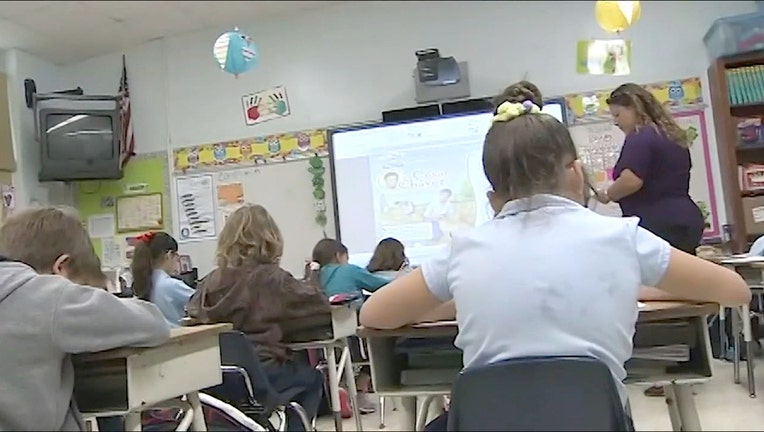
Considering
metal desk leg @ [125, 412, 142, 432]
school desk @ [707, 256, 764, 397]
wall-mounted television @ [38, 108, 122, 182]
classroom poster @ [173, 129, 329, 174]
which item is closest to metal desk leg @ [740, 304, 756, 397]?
school desk @ [707, 256, 764, 397]

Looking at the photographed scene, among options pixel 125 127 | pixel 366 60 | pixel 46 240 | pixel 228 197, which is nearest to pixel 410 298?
pixel 46 240

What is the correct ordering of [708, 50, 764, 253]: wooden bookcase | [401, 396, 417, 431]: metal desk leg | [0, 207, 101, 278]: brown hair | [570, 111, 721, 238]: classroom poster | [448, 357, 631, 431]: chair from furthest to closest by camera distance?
[570, 111, 721, 238]: classroom poster < [708, 50, 764, 253]: wooden bookcase < [401, 396, 417, 431]: metal desk leg < [0, 207, 101, 278]: brown hair < [448, 357, 631, 431]: chair

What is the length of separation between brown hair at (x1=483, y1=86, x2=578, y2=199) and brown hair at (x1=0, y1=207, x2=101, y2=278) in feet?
3.01

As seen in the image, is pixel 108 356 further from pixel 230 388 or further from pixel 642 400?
pixel 642 400

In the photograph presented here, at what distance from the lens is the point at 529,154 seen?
1.17m

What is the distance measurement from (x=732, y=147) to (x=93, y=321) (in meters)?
4.20

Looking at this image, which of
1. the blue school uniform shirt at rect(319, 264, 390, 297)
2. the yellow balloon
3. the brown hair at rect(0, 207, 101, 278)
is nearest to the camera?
the brown hair at rect(0, 207, 101, 278)

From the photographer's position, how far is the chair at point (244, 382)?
6.57 feet

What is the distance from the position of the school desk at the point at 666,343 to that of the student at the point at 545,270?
0.32ft

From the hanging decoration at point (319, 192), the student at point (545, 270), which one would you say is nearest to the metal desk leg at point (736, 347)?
the student at point (545, 270)

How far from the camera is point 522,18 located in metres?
5.14

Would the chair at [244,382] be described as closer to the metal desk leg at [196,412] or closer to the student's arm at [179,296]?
the metal desk leg at [196,412]

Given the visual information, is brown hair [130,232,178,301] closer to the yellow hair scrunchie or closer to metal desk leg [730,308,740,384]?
the yellow hair scrunchie

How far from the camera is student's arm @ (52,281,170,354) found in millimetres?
1386
